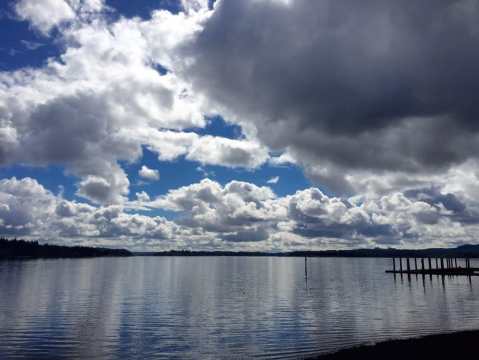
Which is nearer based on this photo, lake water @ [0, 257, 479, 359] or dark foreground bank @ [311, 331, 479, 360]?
dark foreground bank @ [311, 331, 479, 360]

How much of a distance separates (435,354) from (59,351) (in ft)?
96.6

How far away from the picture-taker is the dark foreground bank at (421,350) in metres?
28.6

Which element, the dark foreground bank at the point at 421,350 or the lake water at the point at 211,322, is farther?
the lake water at the point at 211,322

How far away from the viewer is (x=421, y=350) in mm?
30219

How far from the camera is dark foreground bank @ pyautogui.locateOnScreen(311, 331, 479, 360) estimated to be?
93.8 ft

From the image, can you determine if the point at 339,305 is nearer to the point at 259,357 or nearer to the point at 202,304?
the point at 202,304

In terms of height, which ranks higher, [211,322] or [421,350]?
[421,350]

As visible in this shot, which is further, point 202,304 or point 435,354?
point 202,304

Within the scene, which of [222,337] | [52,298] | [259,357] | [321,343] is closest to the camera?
[259,357]

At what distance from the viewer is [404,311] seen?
58.3 metres

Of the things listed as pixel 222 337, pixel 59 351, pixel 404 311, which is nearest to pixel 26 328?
pixel 59 351

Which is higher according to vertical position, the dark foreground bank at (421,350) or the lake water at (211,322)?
the dark foreground bank at (421,350)

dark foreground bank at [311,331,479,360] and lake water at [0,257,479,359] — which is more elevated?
dark foreground bank at [311,331,479,360]

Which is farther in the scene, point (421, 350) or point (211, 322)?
point (211, 322)
